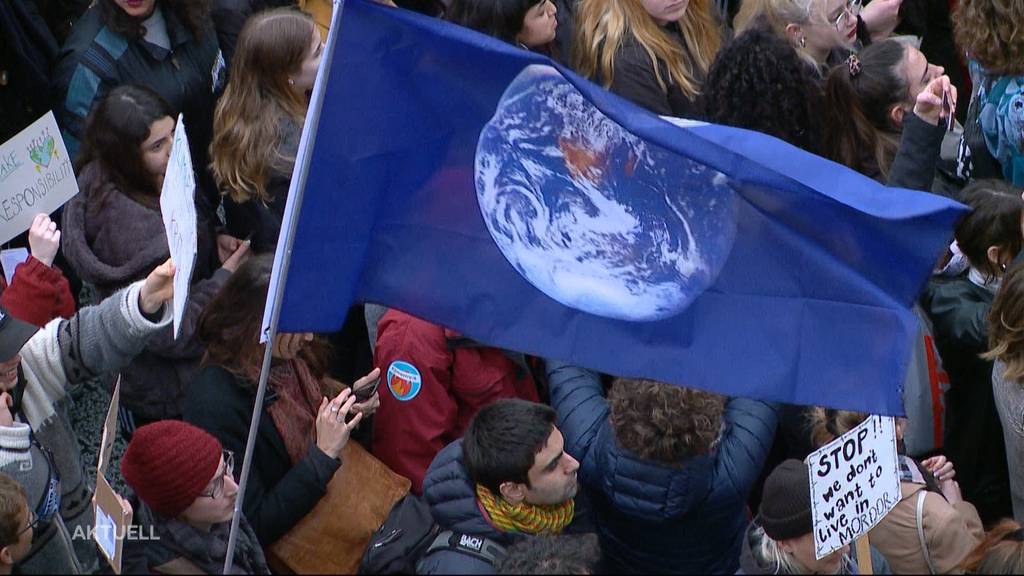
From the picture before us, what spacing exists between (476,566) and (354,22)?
1514 millimetres

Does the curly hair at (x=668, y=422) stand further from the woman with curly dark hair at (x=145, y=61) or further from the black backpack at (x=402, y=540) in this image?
the woman with curly dark hair at (x=145, y=61)

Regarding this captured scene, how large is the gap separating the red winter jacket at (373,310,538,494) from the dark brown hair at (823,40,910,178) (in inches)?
67.5

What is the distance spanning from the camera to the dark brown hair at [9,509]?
405 cm

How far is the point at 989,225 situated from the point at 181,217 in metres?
2.99

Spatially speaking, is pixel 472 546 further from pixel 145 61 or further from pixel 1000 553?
pixel 145 61

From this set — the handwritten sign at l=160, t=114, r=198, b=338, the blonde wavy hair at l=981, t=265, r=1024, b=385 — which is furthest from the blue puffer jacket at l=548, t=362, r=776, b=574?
the handwritten sign at l=160, t=114, r=198, b=338

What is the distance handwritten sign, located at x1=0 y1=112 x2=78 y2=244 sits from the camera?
16.3ft

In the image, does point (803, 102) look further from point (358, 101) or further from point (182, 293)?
point (182, 293)

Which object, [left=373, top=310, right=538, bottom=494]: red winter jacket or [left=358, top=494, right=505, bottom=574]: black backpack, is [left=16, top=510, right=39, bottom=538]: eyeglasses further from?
[left=373, top=310, right=538, bottom=494]: red winter jacket

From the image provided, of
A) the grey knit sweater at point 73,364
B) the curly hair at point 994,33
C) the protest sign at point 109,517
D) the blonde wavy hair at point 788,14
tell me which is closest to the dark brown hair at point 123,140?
the grey knit sweater at point 73,364

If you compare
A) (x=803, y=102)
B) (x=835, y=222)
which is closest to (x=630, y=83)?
(x=803, y=102)

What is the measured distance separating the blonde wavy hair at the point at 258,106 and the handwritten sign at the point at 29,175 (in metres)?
0.83

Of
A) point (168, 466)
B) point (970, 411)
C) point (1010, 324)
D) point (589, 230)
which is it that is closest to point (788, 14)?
point (970, 411)

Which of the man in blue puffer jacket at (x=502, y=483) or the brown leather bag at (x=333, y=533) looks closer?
the man in blue puffer jacket at (x=502, y=483)
